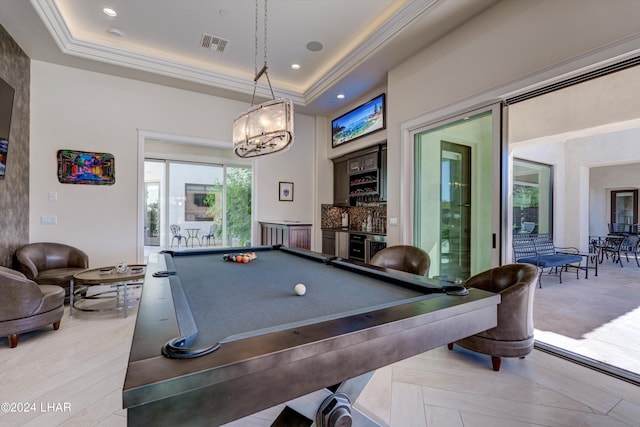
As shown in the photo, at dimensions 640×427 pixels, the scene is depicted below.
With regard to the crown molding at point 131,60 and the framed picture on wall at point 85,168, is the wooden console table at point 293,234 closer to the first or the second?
the crown molding at point 131,60

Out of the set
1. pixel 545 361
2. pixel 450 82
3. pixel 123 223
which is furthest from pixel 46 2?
pixel 545 361

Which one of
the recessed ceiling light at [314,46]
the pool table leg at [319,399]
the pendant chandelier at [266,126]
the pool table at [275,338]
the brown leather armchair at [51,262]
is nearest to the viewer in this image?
the pool table at [275,338]

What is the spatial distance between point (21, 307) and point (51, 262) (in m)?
1.64

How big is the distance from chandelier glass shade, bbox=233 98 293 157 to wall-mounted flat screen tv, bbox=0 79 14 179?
9.10ft

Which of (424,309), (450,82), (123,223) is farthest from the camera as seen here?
(123,223)

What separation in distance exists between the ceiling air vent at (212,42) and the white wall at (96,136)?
3.94 ft

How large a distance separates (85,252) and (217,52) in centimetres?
359

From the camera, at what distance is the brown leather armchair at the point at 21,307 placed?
101 inches

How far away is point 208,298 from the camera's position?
5.02 feet

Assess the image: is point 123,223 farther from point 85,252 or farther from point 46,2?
point 46,2

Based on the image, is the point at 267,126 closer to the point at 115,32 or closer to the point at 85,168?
the point at 115,32

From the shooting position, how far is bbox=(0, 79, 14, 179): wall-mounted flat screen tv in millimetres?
3352

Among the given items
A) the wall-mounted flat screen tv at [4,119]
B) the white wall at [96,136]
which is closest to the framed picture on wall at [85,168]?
the white wall at [96,136]

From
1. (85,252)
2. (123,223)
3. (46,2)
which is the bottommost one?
(85,252)
